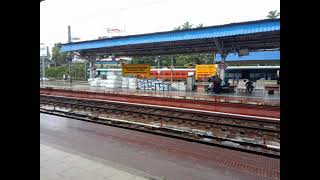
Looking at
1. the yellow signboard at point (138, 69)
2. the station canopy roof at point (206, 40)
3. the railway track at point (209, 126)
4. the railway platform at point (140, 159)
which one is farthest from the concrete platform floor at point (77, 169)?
the yellow signboard at point (138, 69)

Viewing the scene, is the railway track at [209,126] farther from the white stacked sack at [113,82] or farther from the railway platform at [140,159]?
the white stacked sack at [113,82]

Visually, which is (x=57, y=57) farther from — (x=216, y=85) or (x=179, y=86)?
(x=216, y=85)

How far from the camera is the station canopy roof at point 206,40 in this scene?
17.4 metres

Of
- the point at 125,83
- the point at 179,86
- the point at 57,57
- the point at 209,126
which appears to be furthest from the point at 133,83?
the point at 57,57

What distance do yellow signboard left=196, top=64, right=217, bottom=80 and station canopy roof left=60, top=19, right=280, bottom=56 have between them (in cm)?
569

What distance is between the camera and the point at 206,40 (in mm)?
21578

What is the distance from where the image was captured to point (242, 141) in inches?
326
